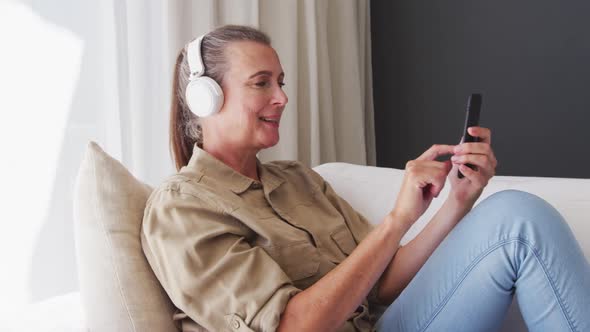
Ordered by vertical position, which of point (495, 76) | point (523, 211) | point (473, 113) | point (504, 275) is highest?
point (495, 76)

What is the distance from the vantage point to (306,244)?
4.10 ft

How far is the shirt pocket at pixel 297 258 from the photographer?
119cm

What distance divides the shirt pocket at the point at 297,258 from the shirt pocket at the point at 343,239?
114 millimetres

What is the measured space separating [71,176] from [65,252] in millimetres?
206

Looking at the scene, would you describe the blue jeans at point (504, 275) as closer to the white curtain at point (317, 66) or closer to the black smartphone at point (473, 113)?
the black smartphone at point (473, 113)

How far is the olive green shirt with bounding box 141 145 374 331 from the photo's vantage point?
1051 millimetres

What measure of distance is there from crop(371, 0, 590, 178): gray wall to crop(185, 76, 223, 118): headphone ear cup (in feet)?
5.69

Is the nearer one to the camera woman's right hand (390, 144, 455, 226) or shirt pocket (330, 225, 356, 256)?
woman's right hand (390, 144, 455, 226)

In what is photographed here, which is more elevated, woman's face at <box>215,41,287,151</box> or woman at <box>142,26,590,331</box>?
woman's face at <box>215,41,287,151</box>

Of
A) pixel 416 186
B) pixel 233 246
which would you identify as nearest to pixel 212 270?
pixel 233 246

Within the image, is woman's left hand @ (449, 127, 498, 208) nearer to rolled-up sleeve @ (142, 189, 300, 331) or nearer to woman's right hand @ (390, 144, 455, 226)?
woman's right hand @ (390, 144, 455, 226)

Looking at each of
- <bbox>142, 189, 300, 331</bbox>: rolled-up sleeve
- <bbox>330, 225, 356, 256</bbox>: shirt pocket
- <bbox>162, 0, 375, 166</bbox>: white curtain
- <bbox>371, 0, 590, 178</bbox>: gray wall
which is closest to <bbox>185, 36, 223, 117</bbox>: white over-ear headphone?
<bbox>142, 189, 300, 331</bbox>: rolled-up sleeve

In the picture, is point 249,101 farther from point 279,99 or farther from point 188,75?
point 188,75

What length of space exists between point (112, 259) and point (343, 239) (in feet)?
1.63
